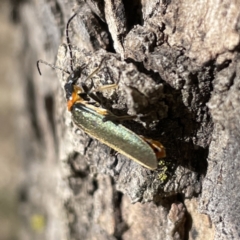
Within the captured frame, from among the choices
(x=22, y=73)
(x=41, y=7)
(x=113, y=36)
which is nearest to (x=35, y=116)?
(x=22, y=73)

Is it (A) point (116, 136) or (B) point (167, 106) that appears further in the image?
(A) point (116, 136)

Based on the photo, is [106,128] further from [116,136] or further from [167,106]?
[167,106]

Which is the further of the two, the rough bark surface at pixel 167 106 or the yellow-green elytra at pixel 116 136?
the yellow-green elytra at pixel 116 136

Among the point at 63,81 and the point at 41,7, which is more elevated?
the point at 41,7

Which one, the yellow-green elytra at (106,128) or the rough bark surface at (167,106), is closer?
the rough bark surface at (167,106)

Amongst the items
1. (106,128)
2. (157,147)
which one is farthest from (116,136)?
(157,147)

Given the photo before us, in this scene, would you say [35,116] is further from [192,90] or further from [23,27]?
[192,90]

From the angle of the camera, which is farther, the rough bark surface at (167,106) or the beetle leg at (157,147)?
the beetle leg at (157,147)

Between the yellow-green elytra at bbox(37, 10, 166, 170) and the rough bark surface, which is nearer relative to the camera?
the rough bark surface
